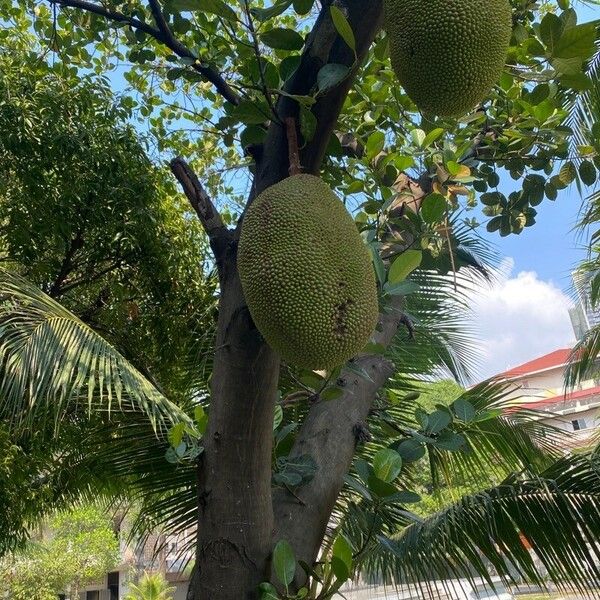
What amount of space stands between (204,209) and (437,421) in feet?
1.70

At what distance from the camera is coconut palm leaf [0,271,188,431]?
179 centimetres

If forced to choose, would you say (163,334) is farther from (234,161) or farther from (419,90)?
(419,90)

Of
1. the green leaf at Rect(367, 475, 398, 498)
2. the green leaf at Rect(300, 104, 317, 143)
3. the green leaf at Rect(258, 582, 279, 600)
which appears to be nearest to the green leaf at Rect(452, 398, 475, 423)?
the green leaf at Rect(367, 475, 398, 498)

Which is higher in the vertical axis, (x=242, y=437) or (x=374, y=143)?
(x=374, y=143)

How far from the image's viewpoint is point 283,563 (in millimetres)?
831

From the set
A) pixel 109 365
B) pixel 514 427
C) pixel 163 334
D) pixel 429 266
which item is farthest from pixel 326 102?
pixel 163 334

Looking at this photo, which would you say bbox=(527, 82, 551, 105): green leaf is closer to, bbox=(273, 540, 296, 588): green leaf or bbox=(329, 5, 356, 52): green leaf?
bbox=(329, 5, 356, 52): green leaf

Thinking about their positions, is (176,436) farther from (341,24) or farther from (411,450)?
(341,24)

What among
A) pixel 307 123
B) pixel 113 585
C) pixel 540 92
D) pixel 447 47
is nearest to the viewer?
pixel 447 47

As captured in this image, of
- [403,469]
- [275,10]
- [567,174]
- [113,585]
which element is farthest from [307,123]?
[113,585]

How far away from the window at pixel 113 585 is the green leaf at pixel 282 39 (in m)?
17.2

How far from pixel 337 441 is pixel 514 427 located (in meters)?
1.17

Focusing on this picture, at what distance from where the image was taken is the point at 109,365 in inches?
74.7

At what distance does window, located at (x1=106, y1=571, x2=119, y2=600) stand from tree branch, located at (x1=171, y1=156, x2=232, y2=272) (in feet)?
55.7
